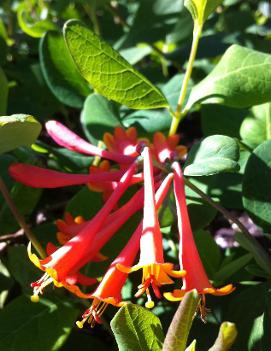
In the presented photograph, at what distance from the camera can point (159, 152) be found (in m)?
0.76

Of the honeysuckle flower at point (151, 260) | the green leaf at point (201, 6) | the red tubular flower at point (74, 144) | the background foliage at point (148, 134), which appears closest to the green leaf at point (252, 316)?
the background foliage at point (148, 134)

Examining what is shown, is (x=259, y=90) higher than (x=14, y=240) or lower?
higher

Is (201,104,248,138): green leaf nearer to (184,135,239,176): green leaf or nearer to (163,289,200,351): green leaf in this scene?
(184,135,239,176): green leaf

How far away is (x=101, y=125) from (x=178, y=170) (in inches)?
7.1

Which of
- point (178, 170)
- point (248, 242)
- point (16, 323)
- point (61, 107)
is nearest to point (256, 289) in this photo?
point (248, 242)

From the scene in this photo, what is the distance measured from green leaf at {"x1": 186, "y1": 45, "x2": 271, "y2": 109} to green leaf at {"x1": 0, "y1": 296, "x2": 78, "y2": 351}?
1.04 feet

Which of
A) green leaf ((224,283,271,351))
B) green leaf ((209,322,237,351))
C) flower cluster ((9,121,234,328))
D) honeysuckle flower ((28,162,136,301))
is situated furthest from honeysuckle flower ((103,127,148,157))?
green leaf ((209,322,237,351))

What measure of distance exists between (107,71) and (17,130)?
0.16m

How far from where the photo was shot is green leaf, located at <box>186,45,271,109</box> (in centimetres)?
73

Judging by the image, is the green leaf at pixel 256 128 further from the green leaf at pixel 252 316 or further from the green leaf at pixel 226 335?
the green leaf at pixel 226 335

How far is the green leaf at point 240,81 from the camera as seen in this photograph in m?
0.73

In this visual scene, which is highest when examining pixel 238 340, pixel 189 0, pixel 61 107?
pixel 189 0

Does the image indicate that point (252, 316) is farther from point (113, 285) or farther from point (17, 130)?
point (17, 130)

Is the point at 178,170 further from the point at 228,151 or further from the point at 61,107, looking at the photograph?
the point at 61,107
